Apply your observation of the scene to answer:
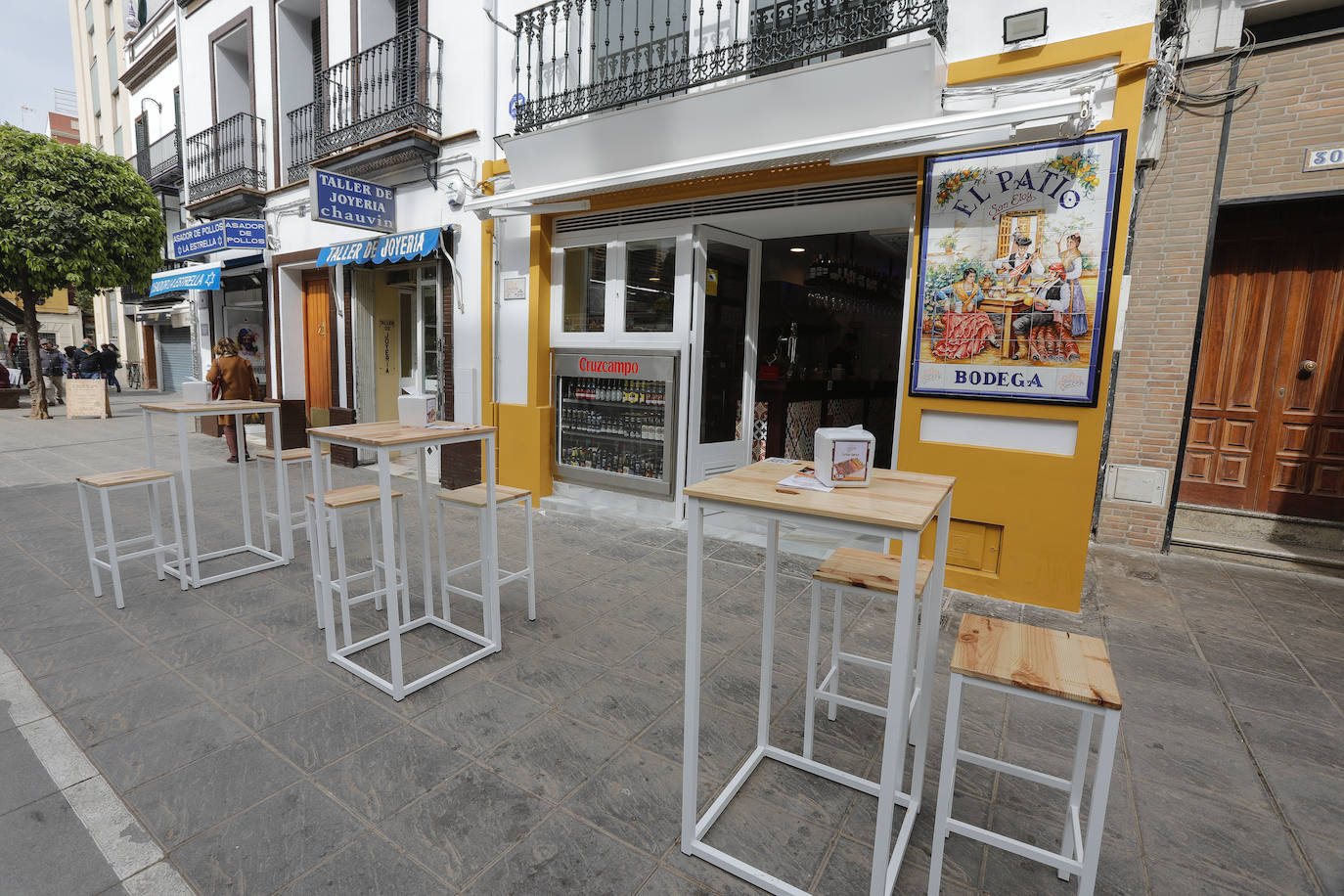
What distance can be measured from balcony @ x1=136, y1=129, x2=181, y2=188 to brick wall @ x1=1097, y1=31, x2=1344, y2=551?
15198mm

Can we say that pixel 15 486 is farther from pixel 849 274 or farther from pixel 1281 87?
pixel 1281 87

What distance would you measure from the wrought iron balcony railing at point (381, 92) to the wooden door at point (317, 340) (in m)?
1.91

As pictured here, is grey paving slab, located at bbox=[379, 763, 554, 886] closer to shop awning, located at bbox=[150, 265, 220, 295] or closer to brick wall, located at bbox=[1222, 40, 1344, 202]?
brick wall, located at bbox=[1222, 40, 1344, 202]

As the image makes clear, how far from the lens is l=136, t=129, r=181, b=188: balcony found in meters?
12.5

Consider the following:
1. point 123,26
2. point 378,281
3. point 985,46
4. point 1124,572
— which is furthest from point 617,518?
point 123,26

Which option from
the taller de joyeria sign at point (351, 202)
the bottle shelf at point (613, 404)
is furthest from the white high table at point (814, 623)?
the taller de joyeria sign at point (351, 202)

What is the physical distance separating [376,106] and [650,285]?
4.66 m

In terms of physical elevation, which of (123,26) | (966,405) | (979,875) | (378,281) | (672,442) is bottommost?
(979,875)

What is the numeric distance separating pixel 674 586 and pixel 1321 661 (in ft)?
12.0

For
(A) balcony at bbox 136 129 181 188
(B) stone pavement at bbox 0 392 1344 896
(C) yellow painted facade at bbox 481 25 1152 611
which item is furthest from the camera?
(A) balcony at bbox 136 129 181 188

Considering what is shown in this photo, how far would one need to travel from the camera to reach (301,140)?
8.92 meters

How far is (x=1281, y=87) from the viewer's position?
4.69m

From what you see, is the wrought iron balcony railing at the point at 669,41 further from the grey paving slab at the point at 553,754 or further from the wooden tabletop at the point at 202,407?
the grey paving slab at the point at 553,754

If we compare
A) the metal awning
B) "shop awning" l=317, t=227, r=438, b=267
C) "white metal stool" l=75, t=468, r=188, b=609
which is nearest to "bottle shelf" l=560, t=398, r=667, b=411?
the metal awning
